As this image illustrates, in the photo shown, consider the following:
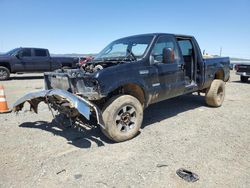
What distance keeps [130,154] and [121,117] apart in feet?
2.49

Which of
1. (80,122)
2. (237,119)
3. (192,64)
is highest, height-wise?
(192,64)

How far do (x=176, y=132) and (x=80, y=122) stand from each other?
6.34 ft

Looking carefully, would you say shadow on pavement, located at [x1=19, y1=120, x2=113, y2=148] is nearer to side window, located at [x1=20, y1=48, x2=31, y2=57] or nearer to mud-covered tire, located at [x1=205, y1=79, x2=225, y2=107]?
mud-covered tire, located at [x1=205, y1=79, x2=225, y2=107]

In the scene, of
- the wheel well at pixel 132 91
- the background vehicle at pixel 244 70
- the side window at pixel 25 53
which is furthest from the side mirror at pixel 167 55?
the side window at pixel 25 53

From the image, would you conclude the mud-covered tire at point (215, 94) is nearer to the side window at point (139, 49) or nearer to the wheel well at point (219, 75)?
the wheel well at point (219, 75)

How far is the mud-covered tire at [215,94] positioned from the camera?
694 centimetres

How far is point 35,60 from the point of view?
A: 619 inches

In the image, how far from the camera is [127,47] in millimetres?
5539

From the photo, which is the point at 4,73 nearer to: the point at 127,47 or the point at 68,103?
the point at 127,47

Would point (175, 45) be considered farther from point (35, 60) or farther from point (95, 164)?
point (35, 60)

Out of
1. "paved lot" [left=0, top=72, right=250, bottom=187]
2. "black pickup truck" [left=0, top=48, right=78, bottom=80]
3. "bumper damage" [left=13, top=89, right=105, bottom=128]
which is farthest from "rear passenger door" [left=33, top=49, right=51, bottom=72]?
"bumper damage" [left=13, top=89, right=105, bottom=128]

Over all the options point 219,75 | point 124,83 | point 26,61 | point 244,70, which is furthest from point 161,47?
point 26,61

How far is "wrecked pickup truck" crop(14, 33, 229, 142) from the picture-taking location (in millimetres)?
4098

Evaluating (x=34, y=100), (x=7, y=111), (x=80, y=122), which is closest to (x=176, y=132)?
(x=80, y=122)
